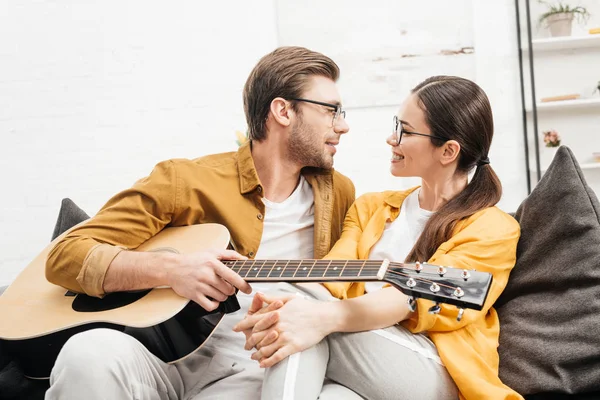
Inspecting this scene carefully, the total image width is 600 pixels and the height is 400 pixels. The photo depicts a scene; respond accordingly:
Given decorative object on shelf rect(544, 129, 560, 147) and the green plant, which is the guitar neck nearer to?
decorative object on shelf rect(544, 129, 560, 147)

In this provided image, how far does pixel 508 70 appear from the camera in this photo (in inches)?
139

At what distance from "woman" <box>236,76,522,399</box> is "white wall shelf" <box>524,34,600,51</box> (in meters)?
1.91

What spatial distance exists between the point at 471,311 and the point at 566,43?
2.47 meters

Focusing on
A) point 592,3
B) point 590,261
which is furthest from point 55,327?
point 592,3

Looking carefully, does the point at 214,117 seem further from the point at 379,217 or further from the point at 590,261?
the point at 590,261

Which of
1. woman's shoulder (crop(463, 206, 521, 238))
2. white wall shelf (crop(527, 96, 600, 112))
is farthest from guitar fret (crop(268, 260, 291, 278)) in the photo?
white wall shelf (crop(527, 96, 600, 112))

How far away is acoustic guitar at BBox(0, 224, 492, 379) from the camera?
124 centimetres

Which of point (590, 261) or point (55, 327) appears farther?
point (55, 327)

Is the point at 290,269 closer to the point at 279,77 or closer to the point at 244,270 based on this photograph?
the point at 244,270

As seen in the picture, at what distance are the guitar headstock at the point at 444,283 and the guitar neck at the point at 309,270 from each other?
0.04 meters

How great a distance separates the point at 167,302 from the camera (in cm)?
154

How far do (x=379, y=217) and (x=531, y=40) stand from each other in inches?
81.7

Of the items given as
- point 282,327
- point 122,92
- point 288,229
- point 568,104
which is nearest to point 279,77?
point 288,229

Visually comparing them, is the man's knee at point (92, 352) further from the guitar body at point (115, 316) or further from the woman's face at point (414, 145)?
the woman's face at point (414, 145)
